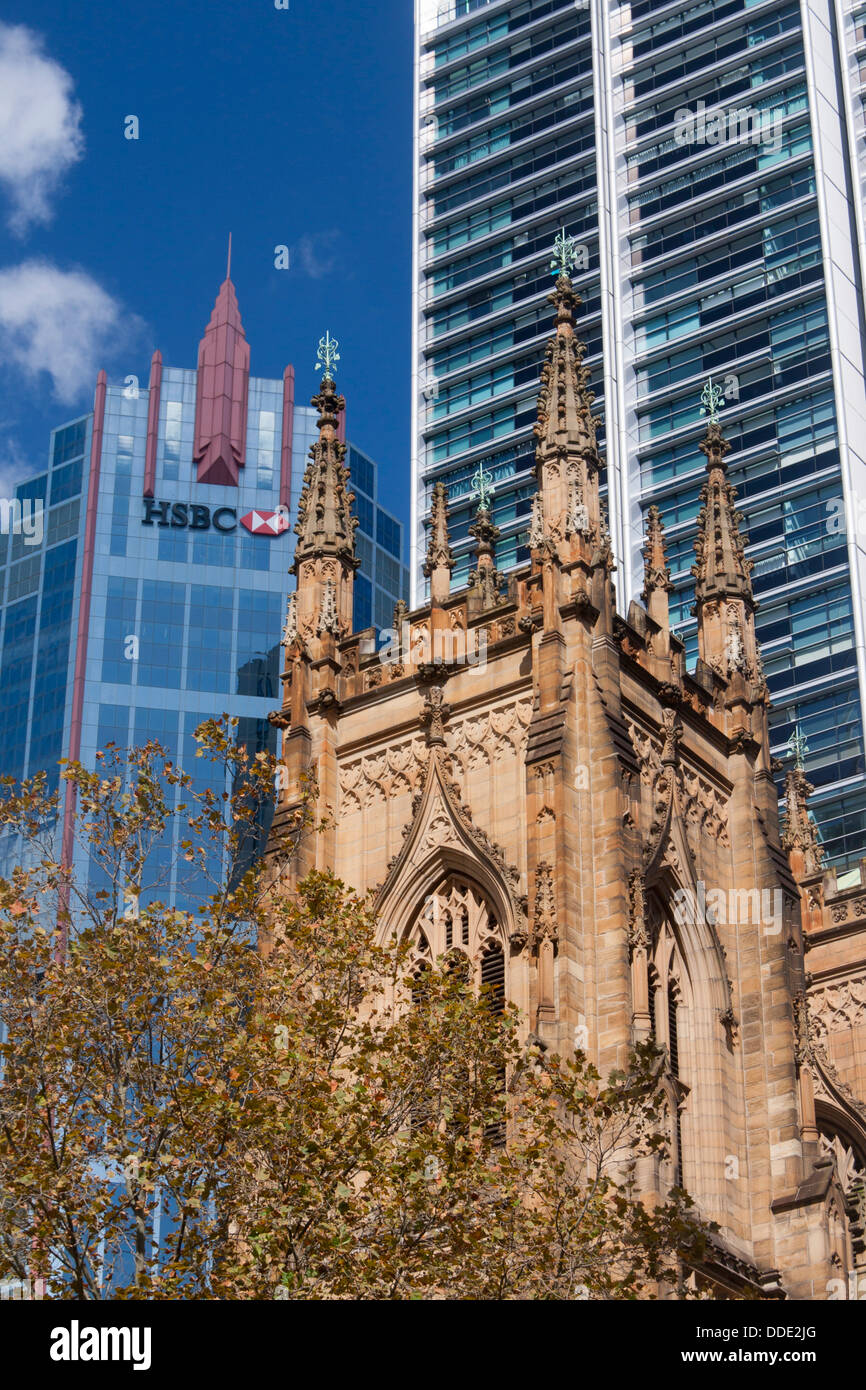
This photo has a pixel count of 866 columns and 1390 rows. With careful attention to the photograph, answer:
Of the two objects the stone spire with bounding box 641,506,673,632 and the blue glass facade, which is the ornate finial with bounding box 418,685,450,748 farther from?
the blue glass facade

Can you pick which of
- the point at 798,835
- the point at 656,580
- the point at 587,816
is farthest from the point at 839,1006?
A: the point at 587,816

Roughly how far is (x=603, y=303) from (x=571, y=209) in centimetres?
755

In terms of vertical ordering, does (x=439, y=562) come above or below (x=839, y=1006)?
above

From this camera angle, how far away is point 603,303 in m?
122

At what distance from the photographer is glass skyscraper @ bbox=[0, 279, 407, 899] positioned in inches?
4833

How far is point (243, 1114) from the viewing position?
26859 mm

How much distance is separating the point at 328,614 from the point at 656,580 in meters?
6.17

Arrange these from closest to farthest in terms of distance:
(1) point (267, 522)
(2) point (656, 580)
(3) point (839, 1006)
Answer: (2) point (656, 580), (3) point (839, 1006), (1) point (267, 522)

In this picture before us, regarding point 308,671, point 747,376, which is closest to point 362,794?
point 308,671

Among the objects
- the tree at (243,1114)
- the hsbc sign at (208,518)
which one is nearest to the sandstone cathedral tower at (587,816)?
the tree at (243,1114)

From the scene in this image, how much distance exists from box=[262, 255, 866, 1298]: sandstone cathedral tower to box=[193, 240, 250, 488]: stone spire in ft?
277

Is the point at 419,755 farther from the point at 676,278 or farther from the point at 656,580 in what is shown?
the point at 676,278

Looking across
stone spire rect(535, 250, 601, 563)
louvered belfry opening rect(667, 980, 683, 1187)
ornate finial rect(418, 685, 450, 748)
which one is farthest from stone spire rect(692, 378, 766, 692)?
louvered belfry opening rect(667, 980, 683, 1187)

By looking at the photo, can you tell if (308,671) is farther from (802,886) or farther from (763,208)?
(763,208)
